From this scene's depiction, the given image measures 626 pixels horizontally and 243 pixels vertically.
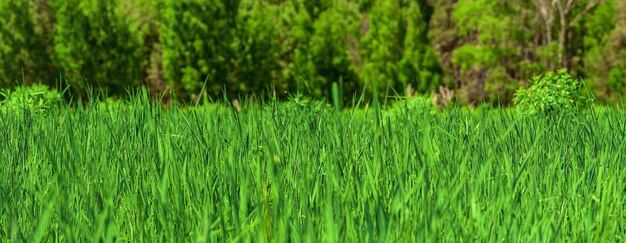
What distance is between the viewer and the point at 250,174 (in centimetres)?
239

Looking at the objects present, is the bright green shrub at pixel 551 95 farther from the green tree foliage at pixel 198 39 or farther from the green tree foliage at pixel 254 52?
the green tree foliage at pixel 198 39

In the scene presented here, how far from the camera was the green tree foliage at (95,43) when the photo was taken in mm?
27750

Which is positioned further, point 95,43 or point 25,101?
point 95,43

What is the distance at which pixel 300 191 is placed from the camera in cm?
185

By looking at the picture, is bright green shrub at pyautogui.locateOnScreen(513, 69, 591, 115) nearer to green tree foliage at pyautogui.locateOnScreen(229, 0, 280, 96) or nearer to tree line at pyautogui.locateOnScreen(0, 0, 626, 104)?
tree line at pyautogui.locateOnScreen(0, 0, 626, 104)

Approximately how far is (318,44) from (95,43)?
8.22m

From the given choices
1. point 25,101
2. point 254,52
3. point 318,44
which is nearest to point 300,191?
point 25,101

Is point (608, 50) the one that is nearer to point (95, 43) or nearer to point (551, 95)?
point (95, 43)

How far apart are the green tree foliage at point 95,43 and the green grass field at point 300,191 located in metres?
25.4

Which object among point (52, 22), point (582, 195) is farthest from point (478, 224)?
point (52, 22)

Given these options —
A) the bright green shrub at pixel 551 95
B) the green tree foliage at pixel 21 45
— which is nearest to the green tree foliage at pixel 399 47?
the green tree foliage at pixel 21 45

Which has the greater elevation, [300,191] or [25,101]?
[300,191]

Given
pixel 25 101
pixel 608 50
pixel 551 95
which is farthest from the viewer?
pixel 608 50

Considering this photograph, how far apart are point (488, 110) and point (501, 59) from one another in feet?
82.5
